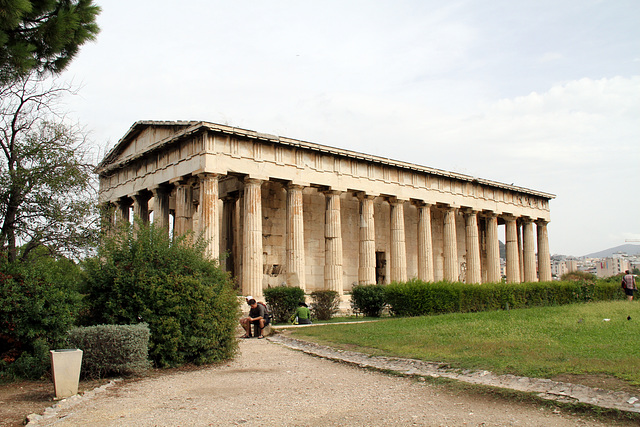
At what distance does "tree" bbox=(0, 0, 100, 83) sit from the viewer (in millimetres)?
11469

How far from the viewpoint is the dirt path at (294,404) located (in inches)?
265

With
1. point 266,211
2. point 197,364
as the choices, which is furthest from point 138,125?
point 197,364

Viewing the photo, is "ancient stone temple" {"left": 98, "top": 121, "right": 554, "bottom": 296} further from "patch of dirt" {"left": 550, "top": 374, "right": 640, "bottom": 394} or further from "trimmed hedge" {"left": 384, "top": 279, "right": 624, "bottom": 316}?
"patch of dirt" {"left": 550, "top": 374, "right": 640, "bottom": 394}

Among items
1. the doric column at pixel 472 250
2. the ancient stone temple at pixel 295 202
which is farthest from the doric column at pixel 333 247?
the doric column at pixel 472 250

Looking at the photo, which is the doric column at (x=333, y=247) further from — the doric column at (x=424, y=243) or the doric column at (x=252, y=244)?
the doric column at (x=424, y=243)

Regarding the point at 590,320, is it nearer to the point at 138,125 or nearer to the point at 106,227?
the point at 106,227

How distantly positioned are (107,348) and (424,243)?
25031 millimetres

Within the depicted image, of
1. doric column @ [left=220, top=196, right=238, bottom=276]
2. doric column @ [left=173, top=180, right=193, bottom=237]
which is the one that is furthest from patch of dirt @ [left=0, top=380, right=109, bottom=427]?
doric column @ [left=220, top=196, right=238, bottom=276]

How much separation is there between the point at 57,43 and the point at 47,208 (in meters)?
3.78

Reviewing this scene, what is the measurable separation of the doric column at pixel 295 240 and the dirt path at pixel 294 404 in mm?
14957

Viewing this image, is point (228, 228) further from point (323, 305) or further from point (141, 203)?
point (323, 305)

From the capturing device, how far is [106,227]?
Answer: 14734 mm

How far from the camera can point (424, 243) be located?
108 ft

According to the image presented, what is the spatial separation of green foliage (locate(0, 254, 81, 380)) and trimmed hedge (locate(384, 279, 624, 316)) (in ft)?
44.8
